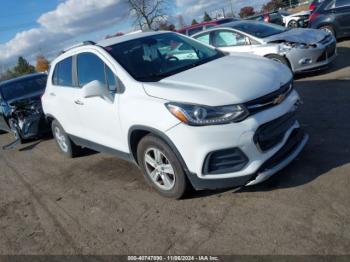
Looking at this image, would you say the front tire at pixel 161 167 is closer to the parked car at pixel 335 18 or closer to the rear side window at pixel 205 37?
the rear side window at pixel 205 37

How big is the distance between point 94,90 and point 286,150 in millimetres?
2264

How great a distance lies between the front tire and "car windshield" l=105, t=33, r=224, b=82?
789mm

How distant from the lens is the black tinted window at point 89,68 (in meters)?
4.88

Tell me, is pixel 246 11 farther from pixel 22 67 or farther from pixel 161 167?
pixel 161 167

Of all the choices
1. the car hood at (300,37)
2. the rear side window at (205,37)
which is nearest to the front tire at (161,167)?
the car hood at (300,37)

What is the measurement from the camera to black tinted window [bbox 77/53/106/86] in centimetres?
488

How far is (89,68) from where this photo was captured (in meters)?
5.19

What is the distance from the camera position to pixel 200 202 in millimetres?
4188

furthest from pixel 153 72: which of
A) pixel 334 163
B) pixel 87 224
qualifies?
pixel 334 163

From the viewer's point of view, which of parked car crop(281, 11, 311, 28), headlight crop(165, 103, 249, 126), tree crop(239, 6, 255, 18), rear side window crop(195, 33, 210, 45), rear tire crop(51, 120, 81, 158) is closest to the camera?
headlight crop(165, 103, 249, 126)

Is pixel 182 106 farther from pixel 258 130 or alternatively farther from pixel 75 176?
pixel 75 176

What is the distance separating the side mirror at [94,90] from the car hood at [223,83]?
622mm

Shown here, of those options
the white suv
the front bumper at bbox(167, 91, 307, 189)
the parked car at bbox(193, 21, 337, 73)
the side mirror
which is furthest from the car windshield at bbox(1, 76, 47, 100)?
the front bumper at bbox(167, 91, 307, 189)

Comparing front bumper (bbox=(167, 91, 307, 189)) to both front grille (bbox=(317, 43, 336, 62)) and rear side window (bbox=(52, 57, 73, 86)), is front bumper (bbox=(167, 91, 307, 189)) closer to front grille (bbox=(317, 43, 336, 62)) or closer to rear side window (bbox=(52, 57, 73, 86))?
rear side window (bbox=(52, 57, 73, 86))
